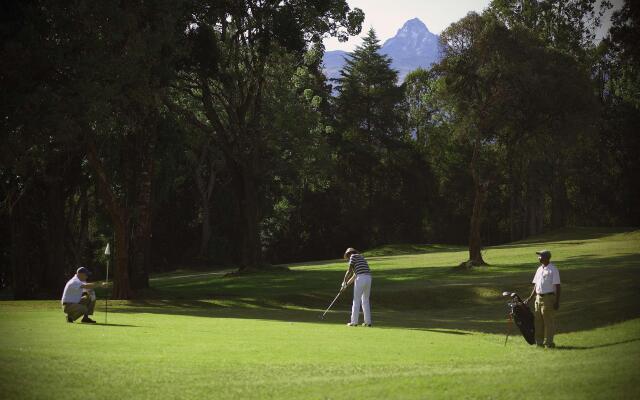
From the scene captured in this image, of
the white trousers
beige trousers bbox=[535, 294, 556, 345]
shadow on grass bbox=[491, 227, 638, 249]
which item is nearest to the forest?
shadow on grass bbox=[491, 227, 638, 249]

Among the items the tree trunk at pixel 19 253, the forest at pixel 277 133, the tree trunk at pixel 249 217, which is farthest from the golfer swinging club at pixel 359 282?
the tree trunk at pixel 249 217

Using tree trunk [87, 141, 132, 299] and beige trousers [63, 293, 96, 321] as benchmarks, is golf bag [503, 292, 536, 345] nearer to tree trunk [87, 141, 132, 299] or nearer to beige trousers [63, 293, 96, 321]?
beige trousers [63, 293, 96, 321]

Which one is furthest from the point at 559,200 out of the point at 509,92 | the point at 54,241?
the point at 54,241

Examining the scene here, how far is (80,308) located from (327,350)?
963cm

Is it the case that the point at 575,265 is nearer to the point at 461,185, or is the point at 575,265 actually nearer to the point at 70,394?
the point at 70,394

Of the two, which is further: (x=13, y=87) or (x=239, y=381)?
(x=13, y=87)

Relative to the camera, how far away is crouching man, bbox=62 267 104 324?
76.3ft

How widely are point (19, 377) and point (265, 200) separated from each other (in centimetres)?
6333

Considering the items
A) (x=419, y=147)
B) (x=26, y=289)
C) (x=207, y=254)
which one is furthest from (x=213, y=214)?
(x=26, y=289)

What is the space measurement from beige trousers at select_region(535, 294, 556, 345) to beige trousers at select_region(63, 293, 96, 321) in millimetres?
12843

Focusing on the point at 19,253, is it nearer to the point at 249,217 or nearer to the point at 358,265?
the point at 249,217

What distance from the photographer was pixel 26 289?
45.4 meters

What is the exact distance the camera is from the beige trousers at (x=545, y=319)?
1889 cm

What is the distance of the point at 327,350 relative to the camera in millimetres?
17094
